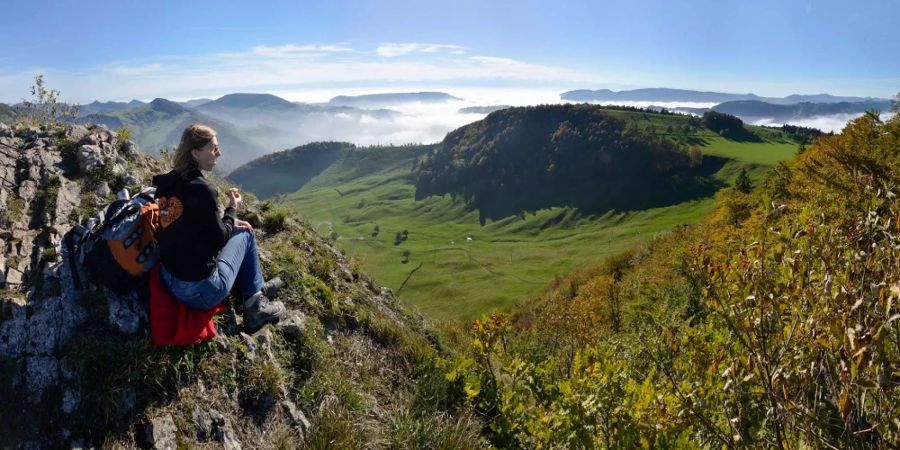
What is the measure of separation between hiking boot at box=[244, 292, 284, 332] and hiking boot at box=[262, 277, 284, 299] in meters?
0.77

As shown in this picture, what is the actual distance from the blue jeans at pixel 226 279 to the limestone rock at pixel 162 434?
1.39 meters

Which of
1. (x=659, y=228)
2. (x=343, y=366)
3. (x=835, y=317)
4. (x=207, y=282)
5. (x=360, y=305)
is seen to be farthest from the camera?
(x=659, y=228)

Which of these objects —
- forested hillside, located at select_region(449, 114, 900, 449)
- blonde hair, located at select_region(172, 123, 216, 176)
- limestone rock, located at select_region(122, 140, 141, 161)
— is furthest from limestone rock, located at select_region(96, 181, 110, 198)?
forested hillside, located at select_region(449, 114, 900, 449)

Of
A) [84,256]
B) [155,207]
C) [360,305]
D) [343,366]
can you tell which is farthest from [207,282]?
[360,305]

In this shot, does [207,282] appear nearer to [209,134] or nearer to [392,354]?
[209,134]

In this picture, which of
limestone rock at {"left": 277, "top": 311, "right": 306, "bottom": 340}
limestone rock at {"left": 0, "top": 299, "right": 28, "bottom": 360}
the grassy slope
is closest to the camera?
limestone rock at {"left": 0, "top": 299, "right": 28, "bottom": 360}

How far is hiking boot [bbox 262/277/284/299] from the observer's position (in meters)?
8.52

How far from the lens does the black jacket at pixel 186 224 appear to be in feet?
20.1

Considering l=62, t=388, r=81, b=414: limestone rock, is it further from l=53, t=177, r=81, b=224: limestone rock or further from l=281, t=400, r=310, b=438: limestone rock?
l=53, t=177, r=81, b=224: limestone rock

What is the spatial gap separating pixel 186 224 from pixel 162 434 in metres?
2.51

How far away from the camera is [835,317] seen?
2.73 metres

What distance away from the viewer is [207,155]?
21.1 feet

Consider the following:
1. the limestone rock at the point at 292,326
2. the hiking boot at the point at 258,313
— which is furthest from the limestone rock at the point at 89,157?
the limestone rock at the point at 292,326

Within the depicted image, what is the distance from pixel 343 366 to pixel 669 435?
5247mm
